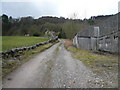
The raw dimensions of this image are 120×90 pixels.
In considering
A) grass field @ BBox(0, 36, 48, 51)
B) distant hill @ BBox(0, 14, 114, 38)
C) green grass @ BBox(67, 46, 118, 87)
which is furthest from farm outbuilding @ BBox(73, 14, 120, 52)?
distant hill @ BBox(0, 14, 114, 38)

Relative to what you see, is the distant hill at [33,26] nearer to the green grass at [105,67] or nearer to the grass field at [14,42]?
the grass field at [14,42]

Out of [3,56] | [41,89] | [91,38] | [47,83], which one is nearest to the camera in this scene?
[41,89]

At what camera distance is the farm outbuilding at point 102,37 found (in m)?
16.3

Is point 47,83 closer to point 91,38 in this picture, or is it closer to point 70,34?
point 91,38

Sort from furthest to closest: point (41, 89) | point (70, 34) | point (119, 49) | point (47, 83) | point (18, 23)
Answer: point (18, 23) → point (70, 34) → point (119, 49) → point (47, 83) → point (41, 89)

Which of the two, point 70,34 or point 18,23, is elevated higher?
point 18,23

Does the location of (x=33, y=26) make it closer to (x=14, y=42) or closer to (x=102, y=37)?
(x=14, y=42)

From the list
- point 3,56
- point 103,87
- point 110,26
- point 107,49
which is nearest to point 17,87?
point 103,87

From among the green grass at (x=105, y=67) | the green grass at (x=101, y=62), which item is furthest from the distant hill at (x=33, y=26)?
the green grass at (x=105, y=67)

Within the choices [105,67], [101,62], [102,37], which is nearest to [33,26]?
[102,37]

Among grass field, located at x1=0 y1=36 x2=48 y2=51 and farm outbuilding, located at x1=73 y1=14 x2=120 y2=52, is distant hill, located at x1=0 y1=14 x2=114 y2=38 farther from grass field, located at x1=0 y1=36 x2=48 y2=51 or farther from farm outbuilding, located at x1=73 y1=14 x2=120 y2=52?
farm outbuilding, located at x1=73 y1=14 x2=120 y2=52

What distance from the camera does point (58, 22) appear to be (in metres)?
63.6

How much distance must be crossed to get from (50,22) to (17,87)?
60620 mm

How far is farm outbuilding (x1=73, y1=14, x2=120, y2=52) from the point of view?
16.3 meters
